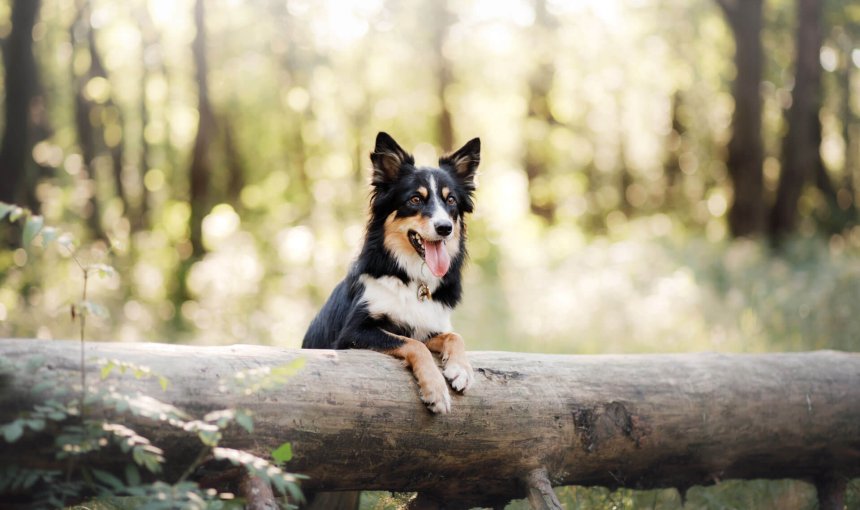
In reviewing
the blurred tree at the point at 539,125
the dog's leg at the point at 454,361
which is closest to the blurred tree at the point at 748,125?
the blurred tree at the point at 539,125

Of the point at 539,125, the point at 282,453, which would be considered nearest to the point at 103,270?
the point at 282,453

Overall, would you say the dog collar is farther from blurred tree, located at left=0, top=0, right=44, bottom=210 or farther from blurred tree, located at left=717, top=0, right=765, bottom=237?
→ blurred tree, located at left=717, top=0, right=765, bottom=237

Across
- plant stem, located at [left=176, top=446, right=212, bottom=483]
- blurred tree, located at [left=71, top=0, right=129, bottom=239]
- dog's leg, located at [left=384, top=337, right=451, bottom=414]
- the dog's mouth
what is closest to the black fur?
the dog's mouth

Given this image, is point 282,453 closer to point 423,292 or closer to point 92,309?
point 92,309

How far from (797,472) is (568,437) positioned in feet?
6.04

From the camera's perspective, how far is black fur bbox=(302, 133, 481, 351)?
14.9ft

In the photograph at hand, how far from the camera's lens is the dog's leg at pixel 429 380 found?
375 centimetres

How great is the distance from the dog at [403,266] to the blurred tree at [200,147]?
12.1 metres

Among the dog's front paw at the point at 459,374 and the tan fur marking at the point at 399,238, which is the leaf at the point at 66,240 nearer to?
the dog's front paw at the point at 459,374

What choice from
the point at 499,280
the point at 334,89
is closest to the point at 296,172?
the point at 334,89

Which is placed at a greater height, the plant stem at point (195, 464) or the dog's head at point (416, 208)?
the dog's head at point (416, 208)

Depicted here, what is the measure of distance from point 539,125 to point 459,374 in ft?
90.6

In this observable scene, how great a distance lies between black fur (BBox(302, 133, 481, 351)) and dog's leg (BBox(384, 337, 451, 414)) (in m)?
0.46

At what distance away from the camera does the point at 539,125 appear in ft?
100
